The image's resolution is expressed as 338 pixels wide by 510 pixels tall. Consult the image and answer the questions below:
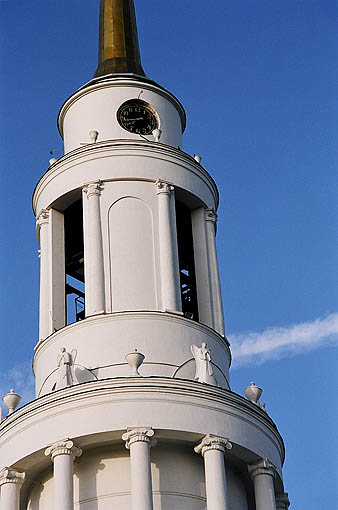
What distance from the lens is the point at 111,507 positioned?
35188mm

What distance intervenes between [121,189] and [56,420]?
8.95 metres

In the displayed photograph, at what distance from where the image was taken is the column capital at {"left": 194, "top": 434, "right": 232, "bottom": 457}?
35219 mm

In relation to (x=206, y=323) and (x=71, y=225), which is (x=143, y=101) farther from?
(x=206, y=323)

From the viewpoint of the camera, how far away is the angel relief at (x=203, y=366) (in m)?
37.1

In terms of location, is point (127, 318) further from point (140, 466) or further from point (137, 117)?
point (137, 117)

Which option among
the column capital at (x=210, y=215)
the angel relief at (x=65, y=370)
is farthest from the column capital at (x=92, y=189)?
the angel relief at (x=65, y=370)

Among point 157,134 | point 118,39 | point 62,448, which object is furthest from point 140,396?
point 118,39

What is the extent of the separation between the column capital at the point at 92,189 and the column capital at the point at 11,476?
937 centimetres

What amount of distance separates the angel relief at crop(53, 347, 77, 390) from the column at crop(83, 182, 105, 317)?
6.89 ft

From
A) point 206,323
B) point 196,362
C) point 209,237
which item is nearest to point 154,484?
point 196,362

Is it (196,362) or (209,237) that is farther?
(209,237)

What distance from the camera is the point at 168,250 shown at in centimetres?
3997

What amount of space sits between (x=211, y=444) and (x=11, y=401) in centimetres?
660

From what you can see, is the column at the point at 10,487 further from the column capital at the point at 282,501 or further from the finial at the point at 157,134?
the finial at the point at 157,134
